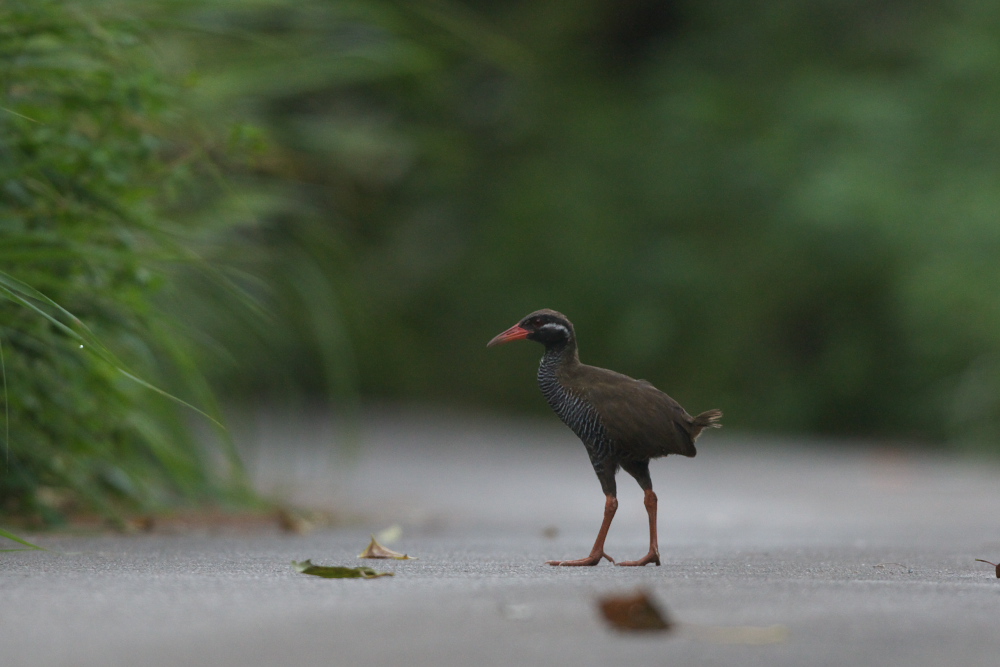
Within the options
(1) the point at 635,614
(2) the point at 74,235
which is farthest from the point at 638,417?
(2) the point at 74,235

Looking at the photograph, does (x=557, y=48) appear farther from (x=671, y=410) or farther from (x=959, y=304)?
A: (x=671, y=410)

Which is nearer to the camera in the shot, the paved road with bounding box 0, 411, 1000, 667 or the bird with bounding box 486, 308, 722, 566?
the paved road with bounding box 0, 411, 1000, 667

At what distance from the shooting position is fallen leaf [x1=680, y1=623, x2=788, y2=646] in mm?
1716

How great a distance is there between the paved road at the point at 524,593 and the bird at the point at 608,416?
181 millimetres

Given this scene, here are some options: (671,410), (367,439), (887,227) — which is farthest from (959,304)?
(671,410)

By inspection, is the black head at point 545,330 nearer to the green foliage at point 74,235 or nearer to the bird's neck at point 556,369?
the bird's neck at point 556,369

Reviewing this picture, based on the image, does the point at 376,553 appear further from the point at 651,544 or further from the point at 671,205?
the point at 671,205

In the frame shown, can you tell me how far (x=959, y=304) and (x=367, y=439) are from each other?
4164 mm

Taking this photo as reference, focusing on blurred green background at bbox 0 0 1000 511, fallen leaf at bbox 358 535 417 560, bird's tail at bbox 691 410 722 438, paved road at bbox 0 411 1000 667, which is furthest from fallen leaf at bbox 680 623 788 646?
blurred green background at bbox 0 0 1000 511

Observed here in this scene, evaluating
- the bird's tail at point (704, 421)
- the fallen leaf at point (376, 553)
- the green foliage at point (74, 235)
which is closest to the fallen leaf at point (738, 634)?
the bird's tail at point (704, 421)

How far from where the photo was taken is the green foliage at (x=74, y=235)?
316 centimetres

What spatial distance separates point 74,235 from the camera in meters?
3.21

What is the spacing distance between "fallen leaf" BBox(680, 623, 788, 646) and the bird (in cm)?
76

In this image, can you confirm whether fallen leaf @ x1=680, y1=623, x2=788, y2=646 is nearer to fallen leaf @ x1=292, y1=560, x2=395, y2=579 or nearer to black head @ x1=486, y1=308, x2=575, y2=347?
fallen leaf @ x1=292, y1=560, x2=395, y2=579
